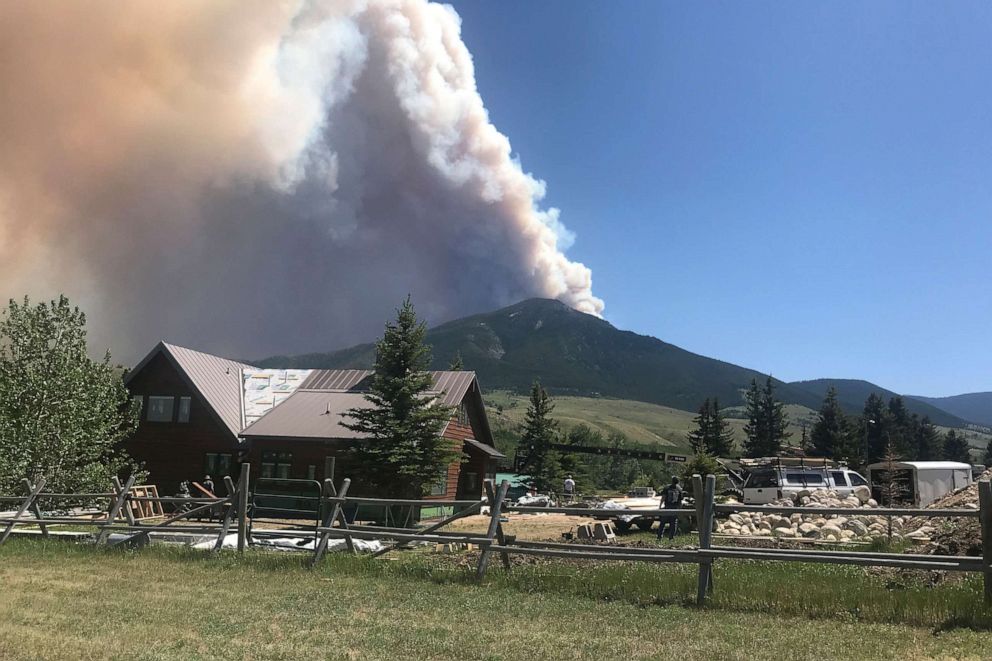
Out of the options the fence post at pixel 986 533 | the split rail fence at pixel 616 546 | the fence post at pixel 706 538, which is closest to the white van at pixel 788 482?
the split rail fence at pixel 616 546

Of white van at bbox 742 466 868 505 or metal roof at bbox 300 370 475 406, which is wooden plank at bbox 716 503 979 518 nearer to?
white van at bbox 742 466 868 505

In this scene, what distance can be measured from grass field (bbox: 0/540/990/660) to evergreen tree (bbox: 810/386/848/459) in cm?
7077

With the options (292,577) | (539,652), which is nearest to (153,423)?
(292,577)

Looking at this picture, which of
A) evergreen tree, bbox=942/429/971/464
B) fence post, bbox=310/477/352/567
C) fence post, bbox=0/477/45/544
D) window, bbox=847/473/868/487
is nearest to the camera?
fence post, bbox=310/477/352/567

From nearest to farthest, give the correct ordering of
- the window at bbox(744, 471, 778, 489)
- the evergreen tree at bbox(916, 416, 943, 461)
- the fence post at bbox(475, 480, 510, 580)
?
the fence post at bbox(475, 480, 510, 580), the window at bbox(744, 471, 778, 489), the evergreen tree at bbox(916, 416, 943, 461)

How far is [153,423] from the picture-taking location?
123ft

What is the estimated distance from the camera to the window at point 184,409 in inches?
1469

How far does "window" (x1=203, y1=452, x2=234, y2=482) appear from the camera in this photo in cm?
3616

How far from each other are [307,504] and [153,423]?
10.9 m

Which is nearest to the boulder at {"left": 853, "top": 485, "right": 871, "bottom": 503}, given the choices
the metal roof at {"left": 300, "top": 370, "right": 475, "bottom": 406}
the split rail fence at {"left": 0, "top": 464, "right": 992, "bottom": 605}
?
the metal roof at {"left": 300, "top": 370, "right": 475, "bottom": 406}

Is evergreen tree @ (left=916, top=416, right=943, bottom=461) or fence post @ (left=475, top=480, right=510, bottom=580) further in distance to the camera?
evergreen tree @ (left=916, top=416, right=943, bottom=461)

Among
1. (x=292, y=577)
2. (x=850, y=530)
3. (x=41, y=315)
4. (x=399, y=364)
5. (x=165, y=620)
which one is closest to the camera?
(x=165, y=620)

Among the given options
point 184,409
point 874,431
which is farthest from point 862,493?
point 874,431

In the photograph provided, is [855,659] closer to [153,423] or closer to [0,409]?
[0,409]
